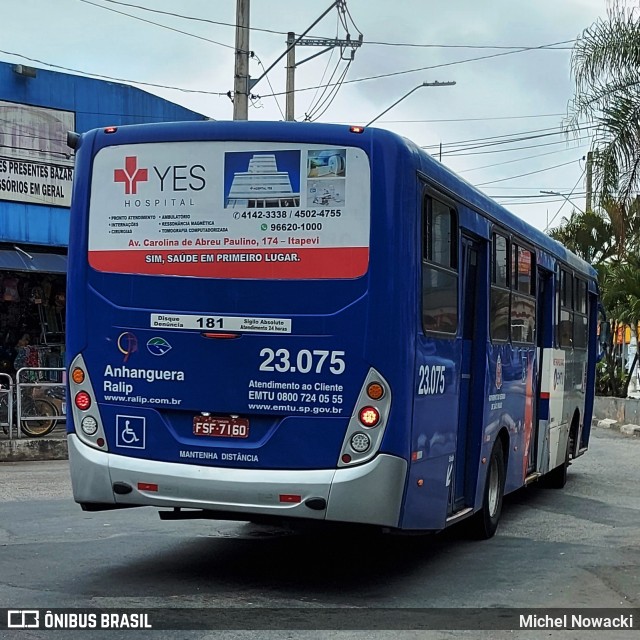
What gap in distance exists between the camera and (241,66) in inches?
831

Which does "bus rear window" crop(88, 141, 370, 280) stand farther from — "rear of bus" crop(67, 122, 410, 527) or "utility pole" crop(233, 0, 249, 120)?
"utility pole" crop(233, 0, 249, 120)

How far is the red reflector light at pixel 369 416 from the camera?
24.2 ft

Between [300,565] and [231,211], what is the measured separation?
3002mm

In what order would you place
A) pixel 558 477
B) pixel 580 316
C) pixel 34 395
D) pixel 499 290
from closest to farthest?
pixel 499 290 < pixel 558 477 < pixel 580 316 < pixel 34 395

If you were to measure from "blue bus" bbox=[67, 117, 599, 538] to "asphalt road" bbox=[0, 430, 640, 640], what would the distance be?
1.80 ft

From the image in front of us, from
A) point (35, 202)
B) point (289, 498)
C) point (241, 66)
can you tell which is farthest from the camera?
point (35, 202)

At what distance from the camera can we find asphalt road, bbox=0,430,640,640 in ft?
24.1

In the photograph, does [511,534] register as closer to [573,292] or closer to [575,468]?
[573,292]

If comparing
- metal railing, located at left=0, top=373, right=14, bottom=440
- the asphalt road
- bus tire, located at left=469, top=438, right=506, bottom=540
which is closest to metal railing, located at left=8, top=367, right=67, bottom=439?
metal railing, located at left=0, top=373, right=14, bottom=440

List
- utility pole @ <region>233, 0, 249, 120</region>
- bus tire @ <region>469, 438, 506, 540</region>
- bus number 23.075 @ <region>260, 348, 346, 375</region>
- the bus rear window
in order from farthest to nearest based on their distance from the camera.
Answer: utility pole @ <region>233, 0, 249, 120</region>
bus tire @ <region>469, 438, 506, 540</region>
the bus rear window
bus number 23.075 @ <region>260, 348, 346, 375</region>

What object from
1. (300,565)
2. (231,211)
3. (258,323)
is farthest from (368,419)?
(300,565)

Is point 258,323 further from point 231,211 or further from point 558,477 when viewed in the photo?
point 558,477

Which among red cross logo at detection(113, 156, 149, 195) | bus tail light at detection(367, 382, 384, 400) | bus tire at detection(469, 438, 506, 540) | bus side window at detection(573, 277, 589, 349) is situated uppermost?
red cross logo at detection(113, 156, 149, 195)

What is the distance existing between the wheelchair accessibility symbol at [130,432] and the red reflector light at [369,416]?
1.55 meters
